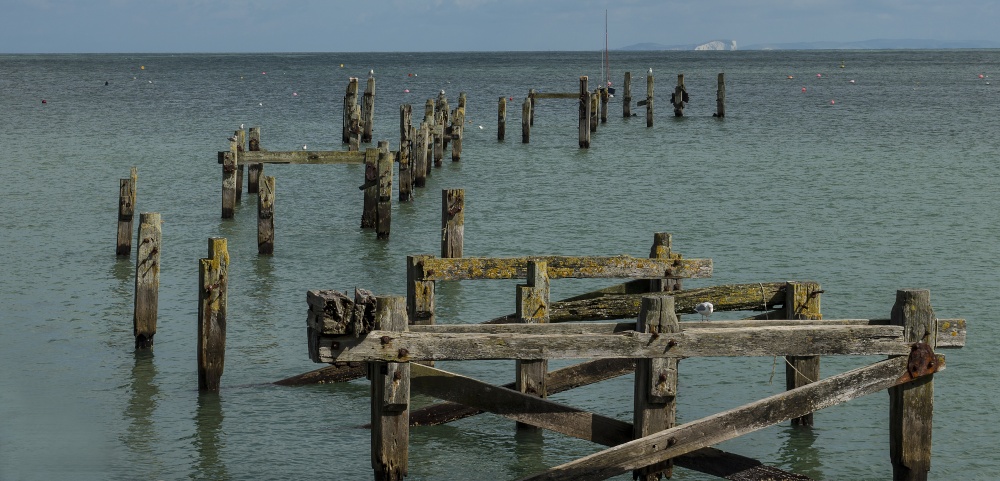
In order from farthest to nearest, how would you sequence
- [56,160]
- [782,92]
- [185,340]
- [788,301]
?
1. [782,92]
2. [56,160]
3. [185,340]
4. [788,301]

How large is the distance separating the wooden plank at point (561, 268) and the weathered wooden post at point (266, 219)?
29.8 feet

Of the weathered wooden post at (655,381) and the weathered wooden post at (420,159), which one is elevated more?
the weathered wooden post at (420,159)

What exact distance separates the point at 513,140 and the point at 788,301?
31.8 m

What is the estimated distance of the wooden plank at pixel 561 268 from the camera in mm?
10531

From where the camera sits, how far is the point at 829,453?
35.0ft

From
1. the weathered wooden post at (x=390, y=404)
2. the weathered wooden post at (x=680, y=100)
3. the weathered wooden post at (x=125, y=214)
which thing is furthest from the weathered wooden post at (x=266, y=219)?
the weathered wooden post at (x=680, y=100)

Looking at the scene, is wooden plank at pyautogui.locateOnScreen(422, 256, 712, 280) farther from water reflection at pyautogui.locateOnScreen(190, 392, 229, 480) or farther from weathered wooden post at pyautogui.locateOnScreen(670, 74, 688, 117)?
weathered wooden post at pyautogui.locateOnScreen(670, 74, 688, 117)

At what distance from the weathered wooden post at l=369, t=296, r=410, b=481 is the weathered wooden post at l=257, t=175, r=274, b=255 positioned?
11.1 meters

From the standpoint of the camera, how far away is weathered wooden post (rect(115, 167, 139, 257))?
18359 mm

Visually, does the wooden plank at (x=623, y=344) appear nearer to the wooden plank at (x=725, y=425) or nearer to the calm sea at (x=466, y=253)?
the wooden plank at (x=725, y=425)

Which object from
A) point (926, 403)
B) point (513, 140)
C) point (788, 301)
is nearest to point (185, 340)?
point (788, 301)

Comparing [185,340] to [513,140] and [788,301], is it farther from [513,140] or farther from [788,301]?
[513,140]

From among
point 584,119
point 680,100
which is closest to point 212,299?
point 584,119

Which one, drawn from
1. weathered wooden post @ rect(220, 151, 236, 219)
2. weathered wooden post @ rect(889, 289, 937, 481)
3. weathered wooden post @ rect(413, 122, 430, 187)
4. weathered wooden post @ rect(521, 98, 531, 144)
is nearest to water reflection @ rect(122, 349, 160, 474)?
weathered wooden post @ rect(889, 289, 937, 481)
